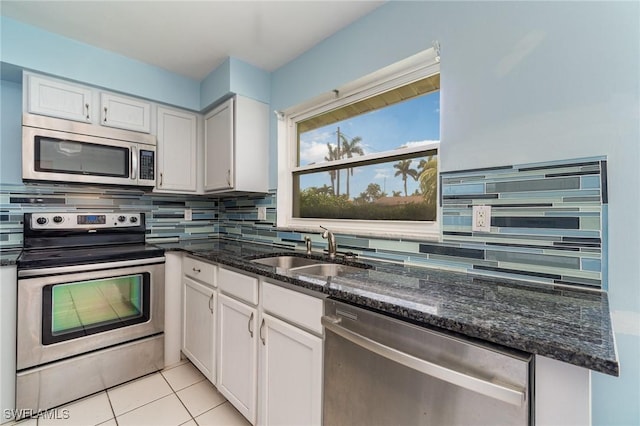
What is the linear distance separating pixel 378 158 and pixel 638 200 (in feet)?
3.79

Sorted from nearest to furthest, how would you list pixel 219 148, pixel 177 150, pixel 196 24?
pixel 196 24
pixel 219 148
pixel 177 150

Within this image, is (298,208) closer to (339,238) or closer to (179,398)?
Result: (339,238)

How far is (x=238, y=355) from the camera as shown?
161cm

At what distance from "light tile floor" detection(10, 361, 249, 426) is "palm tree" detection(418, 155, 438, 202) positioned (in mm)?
1661

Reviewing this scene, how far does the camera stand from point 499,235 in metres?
1.21

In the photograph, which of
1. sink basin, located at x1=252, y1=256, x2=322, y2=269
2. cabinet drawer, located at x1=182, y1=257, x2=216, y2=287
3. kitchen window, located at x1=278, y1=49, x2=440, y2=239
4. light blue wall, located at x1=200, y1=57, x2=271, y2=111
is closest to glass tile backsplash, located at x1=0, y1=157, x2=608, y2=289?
Result: kitchen window, located at x1=278, y1=49, x2=440, y2=239

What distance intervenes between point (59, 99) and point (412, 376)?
2.66 meters

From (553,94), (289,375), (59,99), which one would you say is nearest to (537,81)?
(553,94)

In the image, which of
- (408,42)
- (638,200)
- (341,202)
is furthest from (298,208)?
(638,200)

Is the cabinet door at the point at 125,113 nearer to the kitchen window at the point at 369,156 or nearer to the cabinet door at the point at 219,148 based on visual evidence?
the cabinet door at the point at 219,148

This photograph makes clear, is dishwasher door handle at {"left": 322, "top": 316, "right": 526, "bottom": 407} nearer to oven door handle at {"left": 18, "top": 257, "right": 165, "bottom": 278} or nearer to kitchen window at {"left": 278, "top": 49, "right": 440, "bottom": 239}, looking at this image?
kitchen window at {"left": 278, "top": 49, "right": 440, "bottom": 239}

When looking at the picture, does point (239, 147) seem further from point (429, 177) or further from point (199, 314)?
point (429, 177)

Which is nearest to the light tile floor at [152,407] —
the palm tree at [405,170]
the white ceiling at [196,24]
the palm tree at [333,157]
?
the palm tree at [333,157]

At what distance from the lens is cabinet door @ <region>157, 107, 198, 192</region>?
242cm
